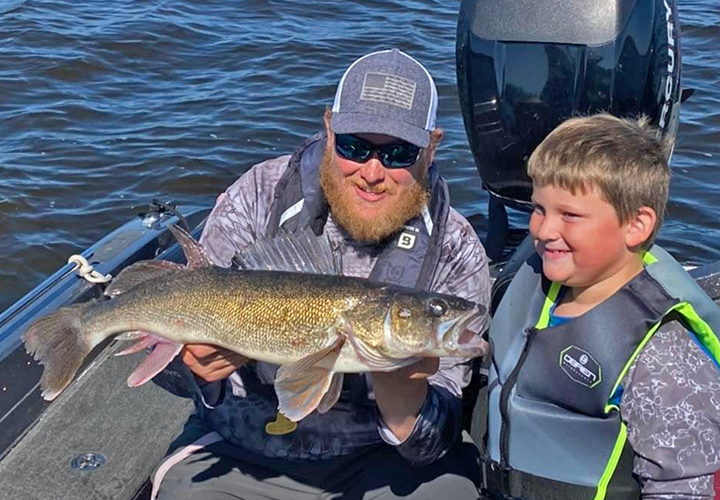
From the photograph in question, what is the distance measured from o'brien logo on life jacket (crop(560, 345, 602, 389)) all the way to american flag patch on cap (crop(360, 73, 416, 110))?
1.02 meters

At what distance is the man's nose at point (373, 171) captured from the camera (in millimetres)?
3318

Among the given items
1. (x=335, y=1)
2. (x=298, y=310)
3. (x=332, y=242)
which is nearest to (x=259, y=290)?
(x=298, y=310)

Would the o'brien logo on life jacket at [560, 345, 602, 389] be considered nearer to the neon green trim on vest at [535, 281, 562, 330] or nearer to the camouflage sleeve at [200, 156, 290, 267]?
the neon green trim on vest at [535, 281, 562, 330]

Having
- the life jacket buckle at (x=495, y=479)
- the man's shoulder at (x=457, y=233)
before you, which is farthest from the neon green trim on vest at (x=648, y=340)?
the man's shoulder at (x=457, y=233)

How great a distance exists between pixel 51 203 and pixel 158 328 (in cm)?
534

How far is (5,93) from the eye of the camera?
9859 mm

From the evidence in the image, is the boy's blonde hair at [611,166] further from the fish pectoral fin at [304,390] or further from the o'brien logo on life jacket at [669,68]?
the o'brien logo on life jacket at [669,68]

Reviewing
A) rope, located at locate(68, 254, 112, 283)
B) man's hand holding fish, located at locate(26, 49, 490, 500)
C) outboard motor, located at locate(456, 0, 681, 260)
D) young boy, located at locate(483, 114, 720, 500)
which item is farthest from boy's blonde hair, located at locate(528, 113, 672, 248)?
rope, located at locate(68, 254, 112, 283)

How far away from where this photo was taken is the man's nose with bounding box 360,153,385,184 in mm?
3318

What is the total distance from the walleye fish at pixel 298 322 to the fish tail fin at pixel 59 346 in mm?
184

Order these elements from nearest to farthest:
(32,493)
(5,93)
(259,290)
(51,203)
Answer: (259,290), (32,493), (51,203), (5,93)

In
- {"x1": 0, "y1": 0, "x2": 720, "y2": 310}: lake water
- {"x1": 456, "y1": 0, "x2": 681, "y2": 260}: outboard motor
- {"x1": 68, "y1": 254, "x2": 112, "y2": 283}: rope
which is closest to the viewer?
{"x1": 456, "y1": 0, "x2": 681, "y2": 260}: outboard motor

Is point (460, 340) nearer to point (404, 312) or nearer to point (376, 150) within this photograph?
point (404, 312)

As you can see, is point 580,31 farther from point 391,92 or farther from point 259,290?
point 259,290
